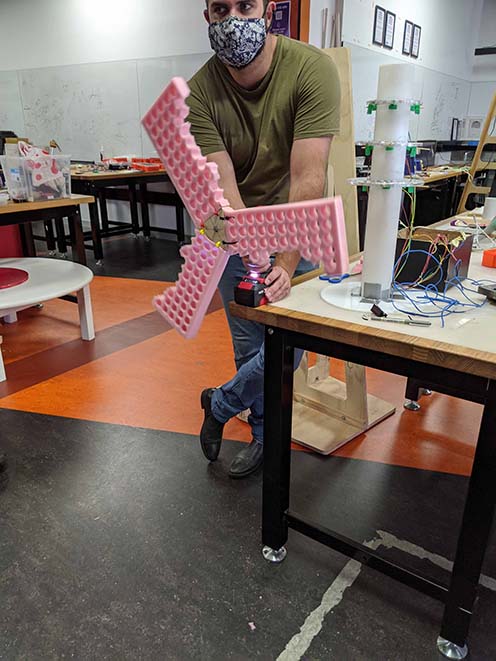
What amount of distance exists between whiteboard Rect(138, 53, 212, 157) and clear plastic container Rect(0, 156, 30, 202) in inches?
93.2

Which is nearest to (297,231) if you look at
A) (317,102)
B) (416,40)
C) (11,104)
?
(317,102)

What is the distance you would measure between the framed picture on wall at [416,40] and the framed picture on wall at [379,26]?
0.91 m

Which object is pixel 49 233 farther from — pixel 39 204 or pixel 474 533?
pixel 474 533

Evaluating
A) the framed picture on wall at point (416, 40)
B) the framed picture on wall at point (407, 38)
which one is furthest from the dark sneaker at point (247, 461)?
the framed picture on wall at point (416, 40)

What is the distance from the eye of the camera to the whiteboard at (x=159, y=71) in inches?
188

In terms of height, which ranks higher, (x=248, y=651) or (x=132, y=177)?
(x=132, y=177)

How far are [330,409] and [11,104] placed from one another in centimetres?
651

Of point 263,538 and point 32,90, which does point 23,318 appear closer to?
point 263,538

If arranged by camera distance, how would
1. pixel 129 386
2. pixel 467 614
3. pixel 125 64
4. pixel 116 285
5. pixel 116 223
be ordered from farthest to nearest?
pixel 116 223 → pixel 125 64 → pixel 116 285 → pixel 129 386 → pixel 467 614

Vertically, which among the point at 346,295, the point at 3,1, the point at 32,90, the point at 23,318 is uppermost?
the point at 3,1

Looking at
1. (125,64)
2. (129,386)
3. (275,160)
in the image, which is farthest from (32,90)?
(275,160)

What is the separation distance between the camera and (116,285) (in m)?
3.78

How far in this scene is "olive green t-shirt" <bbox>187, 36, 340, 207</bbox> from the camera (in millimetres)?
1218

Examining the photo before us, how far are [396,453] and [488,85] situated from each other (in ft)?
23.7
